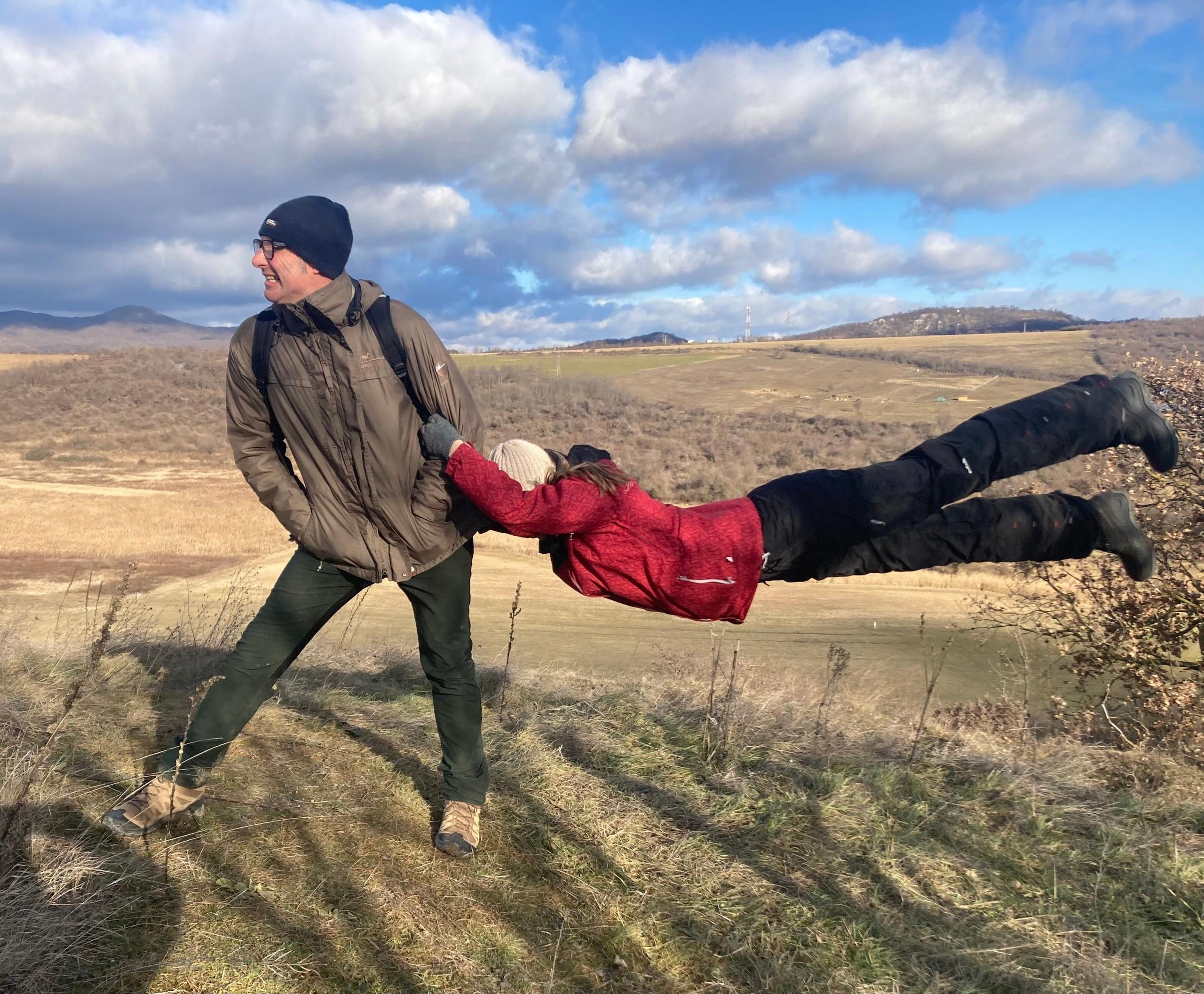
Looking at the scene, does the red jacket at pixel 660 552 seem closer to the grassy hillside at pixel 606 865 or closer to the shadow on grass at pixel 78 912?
the grassy hillside at pixel 606 865

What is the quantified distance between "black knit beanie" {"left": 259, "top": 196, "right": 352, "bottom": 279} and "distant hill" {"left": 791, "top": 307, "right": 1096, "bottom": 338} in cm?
10458

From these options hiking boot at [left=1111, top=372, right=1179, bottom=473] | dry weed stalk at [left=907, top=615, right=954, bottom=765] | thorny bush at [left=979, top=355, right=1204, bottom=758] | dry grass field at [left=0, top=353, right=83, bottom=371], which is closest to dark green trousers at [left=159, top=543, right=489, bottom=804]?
dry weed stalk at [left=907, top=615, right=954, bottom=765]

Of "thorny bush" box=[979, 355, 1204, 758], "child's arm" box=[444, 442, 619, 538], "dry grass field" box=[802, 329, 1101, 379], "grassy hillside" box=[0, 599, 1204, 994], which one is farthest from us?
"dry grass field" box=[802, 329, 1101, 379]

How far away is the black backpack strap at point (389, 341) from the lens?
3203 millimetres

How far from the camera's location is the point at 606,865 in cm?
323

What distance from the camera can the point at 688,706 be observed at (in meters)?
5.52

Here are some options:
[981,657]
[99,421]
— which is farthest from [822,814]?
[99,421]

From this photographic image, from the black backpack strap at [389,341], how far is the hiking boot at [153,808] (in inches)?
69.9

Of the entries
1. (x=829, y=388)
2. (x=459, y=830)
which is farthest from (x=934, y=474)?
(x=829, y=388)

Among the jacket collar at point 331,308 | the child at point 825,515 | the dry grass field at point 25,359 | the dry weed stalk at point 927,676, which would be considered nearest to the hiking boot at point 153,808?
the child at point 825,515

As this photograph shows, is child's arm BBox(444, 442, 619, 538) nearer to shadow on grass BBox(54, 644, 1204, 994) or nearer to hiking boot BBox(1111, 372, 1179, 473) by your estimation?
shadow on grass BBox(54, 644, 1204, 994)

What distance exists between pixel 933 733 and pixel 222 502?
29697 millimetres

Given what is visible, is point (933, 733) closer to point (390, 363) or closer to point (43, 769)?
point (390, 363)

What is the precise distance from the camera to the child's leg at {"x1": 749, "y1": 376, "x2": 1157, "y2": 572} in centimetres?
348
